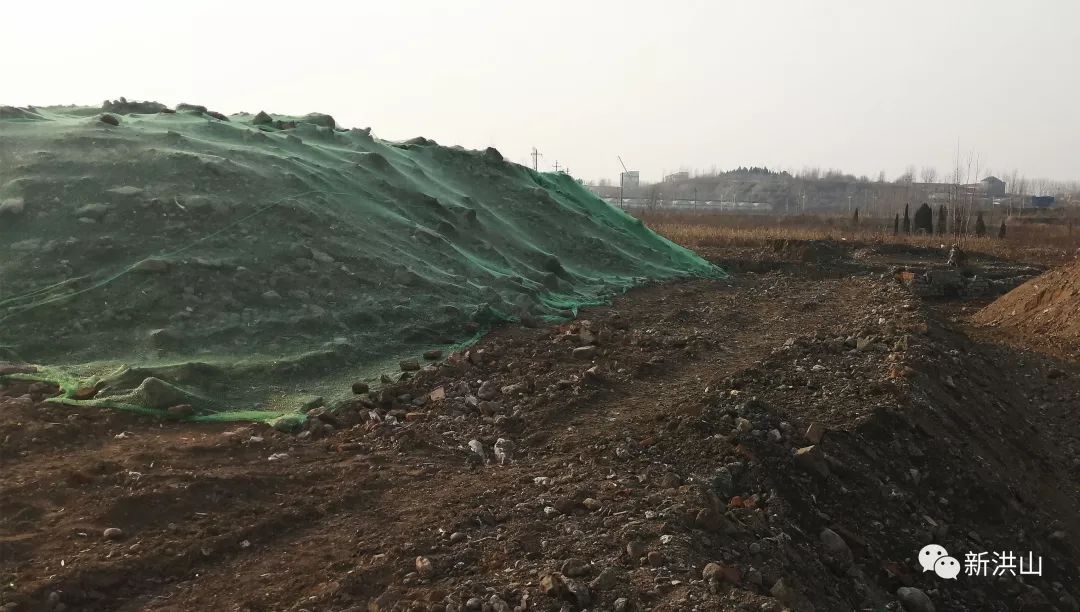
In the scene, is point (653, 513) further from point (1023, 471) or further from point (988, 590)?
point (1023, 471)

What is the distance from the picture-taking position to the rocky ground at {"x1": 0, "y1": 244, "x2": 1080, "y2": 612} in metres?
2.67

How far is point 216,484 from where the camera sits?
338cm

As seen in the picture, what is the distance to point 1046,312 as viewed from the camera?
8.26 metres

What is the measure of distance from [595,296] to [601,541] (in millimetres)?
6089

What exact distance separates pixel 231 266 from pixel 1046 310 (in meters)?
8.34

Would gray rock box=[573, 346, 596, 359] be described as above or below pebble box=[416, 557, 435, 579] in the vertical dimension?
above

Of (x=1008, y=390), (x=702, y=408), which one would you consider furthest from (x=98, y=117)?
(x=1008, y=390)

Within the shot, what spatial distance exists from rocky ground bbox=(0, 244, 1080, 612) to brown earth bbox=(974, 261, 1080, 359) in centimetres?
221

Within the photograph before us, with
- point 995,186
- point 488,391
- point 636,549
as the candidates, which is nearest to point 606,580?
point 636,549

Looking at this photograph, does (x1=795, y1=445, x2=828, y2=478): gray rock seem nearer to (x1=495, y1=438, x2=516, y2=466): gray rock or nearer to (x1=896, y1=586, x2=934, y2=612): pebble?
(x1=896, y1=586, x2=934, y2=612): pebble

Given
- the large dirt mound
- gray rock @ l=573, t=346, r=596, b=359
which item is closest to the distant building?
the large dirt mound

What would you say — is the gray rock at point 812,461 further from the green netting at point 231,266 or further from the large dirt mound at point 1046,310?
the large dirt mound at point 1046,310

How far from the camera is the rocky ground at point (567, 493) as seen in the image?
2.67 meters

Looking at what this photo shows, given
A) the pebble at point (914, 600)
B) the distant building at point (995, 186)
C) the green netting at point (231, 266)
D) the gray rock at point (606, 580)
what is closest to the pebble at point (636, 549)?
the gray rock at point (606, 580)
